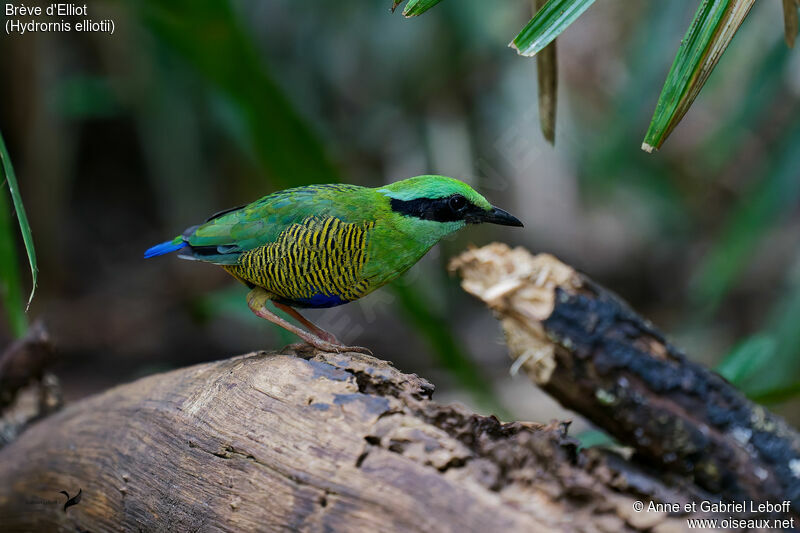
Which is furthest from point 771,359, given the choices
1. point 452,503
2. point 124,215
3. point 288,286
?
point 124,215

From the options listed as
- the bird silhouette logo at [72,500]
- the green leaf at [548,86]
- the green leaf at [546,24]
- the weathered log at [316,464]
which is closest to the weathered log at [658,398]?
the weathered log at [316,464]

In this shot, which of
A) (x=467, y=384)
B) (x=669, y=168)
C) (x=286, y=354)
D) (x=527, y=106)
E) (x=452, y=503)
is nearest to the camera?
(x=452, y=503)

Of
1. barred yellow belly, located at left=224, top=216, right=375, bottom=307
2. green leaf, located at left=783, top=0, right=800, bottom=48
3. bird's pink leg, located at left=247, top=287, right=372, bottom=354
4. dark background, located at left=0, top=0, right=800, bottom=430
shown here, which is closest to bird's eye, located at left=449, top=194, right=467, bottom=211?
barred yellow belly, located at left=224, top=216, right=375, bottom=307

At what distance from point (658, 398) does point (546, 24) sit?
5.31ft

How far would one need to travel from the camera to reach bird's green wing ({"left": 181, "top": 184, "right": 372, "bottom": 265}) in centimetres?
304

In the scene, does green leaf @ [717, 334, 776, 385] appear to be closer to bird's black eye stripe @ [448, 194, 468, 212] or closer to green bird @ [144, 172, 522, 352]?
green bird @ [144, 172, 522, 352]

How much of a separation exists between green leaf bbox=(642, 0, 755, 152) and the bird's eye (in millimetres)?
823

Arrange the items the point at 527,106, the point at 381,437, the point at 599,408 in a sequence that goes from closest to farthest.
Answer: the point at 381,437
the point at 599,408
the point at 527,106

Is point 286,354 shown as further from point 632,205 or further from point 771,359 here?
point 632,205

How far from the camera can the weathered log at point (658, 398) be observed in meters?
3.12

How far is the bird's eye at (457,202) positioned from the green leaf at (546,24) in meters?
0.71

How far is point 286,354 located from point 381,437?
0.83 metres

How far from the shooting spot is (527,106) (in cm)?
721

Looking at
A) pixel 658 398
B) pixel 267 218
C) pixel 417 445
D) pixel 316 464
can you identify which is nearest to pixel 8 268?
pixel 267 218
